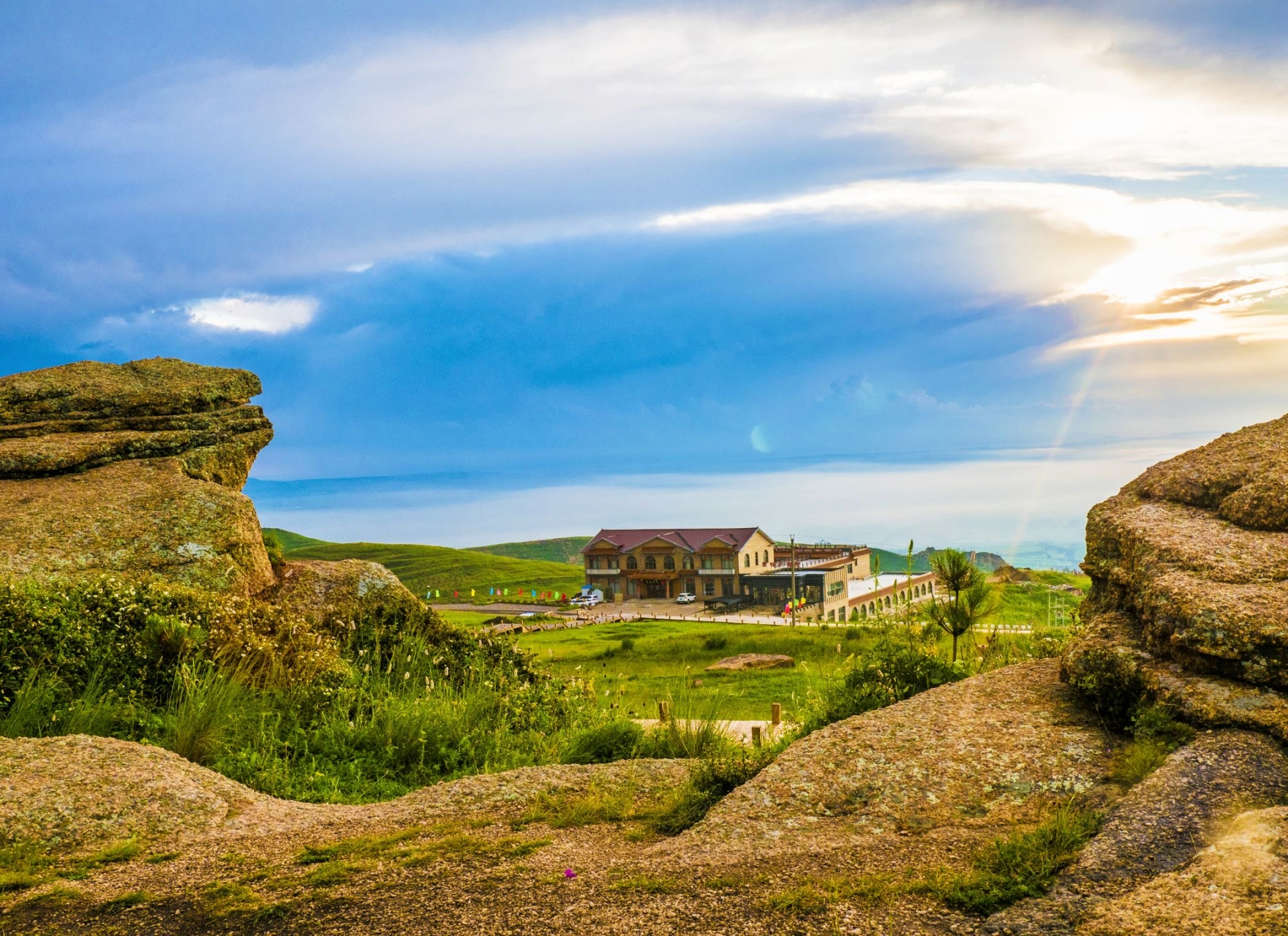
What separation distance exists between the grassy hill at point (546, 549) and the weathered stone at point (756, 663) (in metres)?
139

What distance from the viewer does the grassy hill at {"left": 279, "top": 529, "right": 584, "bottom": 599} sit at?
10362cm

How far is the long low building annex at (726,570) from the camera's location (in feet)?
239

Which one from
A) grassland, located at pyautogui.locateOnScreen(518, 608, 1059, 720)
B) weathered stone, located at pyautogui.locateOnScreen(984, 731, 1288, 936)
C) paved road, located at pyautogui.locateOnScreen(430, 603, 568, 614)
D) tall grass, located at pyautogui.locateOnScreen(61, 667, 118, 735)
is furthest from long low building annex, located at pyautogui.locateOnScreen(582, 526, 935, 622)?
weathered stone, located at pyautogui.locateOnScreen(984, 731, 1288, 936)

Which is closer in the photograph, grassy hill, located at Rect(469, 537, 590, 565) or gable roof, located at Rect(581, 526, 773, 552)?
gable roof, located at Rect(581, 526, 773, 552)

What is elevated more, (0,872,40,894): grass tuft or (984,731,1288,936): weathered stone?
(984,731,1288,936): weathered stone

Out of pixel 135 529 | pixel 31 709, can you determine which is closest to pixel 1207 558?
pixel 31 709

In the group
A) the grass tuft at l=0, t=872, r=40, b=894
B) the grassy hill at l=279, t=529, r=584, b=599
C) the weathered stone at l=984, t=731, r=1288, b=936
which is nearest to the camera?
the weathered stone at l=984, t=731, r=1288, b=936

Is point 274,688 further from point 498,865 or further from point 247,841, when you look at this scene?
point 498,865

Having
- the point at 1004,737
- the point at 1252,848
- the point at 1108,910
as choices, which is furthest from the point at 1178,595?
the point at 1108,910

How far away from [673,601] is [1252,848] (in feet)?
252

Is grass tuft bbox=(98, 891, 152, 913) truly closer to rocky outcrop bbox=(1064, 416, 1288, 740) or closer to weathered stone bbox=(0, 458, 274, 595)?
rocky outcrop bbox=(1064, 416, 1288, 740)

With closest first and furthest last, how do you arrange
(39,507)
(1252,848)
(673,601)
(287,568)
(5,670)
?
1. (1252,848)
2. (5,670)
3. (39,507)
4. (287,568)
5. (673,601)

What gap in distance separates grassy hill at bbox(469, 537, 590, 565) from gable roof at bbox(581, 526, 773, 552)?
277ft

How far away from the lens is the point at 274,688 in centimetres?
1138
